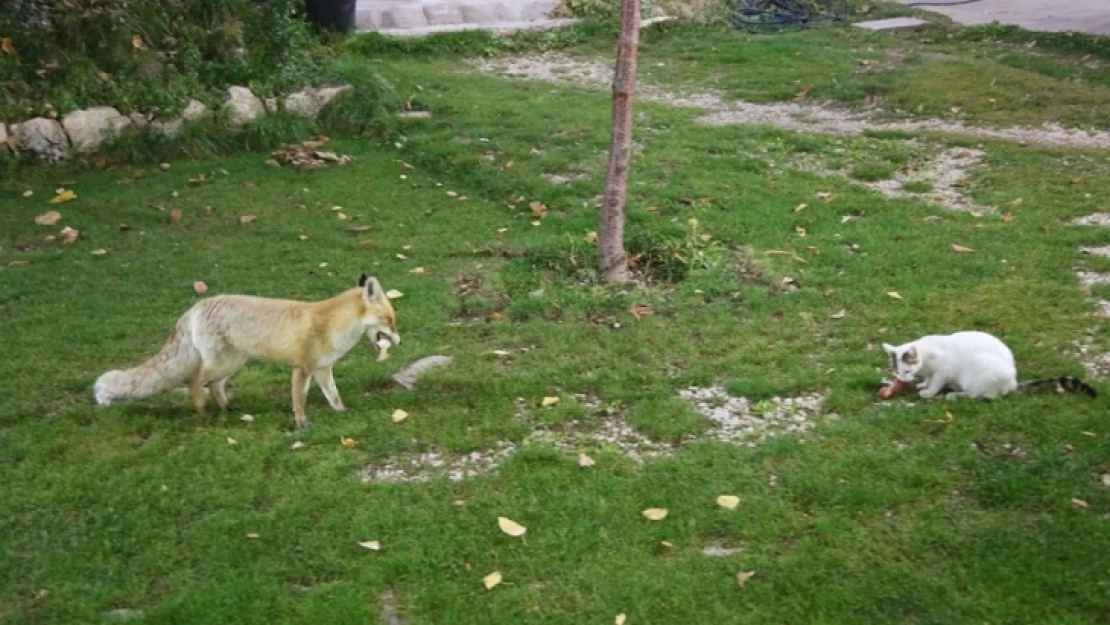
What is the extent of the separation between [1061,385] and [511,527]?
3.46 m

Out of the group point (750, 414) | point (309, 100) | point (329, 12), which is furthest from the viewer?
point (329, 12)

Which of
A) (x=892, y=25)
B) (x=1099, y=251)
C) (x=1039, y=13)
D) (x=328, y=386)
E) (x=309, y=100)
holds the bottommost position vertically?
(x=328, y=386)

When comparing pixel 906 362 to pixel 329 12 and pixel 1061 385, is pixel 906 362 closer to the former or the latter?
pixel 1061 385

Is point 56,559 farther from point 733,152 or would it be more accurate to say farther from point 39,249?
point 733,152

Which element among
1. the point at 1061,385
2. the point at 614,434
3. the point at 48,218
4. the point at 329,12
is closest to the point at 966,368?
the point at 1061,385

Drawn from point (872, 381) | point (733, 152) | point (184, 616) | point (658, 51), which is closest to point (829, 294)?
point (872, 381)

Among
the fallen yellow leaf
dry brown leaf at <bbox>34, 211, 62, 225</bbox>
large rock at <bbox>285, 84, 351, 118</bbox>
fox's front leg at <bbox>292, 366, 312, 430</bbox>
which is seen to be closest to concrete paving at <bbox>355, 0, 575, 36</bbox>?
large rock at <bbox>285, 84, 351, 118</bbox>

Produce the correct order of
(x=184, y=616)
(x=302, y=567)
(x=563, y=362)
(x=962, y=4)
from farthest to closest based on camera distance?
(x=962, y=4) < (x=563, y=362) < (x=302, y=567) < (x=184, y=616)

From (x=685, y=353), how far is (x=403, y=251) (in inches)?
131

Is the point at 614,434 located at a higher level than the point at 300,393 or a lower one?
lower

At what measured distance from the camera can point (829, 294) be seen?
7.90 metres

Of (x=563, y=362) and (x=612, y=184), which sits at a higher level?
(x=612, y=184)

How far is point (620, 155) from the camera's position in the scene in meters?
7.99

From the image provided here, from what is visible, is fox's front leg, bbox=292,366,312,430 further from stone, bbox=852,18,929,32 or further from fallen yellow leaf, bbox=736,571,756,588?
stone, bbox=852,18,929,32
